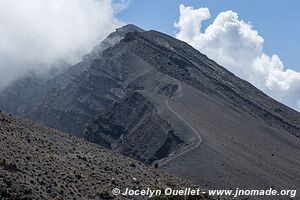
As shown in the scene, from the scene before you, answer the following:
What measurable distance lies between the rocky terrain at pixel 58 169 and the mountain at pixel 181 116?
21232mm

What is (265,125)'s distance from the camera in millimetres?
133875

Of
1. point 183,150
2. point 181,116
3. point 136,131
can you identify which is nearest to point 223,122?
point 181,116

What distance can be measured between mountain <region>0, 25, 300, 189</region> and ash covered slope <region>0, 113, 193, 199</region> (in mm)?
21549

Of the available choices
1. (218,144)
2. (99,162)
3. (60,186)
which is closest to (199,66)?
(218,144)

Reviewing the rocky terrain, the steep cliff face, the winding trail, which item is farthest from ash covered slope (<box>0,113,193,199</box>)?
the steep cliff face

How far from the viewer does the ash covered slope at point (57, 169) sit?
114 ft

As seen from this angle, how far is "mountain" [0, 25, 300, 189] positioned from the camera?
80500 millimetres

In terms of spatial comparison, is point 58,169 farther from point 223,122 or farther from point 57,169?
point 223,122

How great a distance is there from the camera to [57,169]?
39.6 metres

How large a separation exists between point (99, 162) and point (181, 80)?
106 meters

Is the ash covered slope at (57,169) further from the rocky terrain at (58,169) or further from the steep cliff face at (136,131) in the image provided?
the steep cliff face at (136,131)

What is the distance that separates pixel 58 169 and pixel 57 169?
0.14m

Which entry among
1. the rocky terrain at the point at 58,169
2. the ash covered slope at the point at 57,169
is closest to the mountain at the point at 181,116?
the rocky terrain at the point at 58,169

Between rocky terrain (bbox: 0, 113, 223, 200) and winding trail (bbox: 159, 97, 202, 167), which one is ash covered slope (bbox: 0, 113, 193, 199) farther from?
winding trail (bbox: 159, 97, 202, 167)
